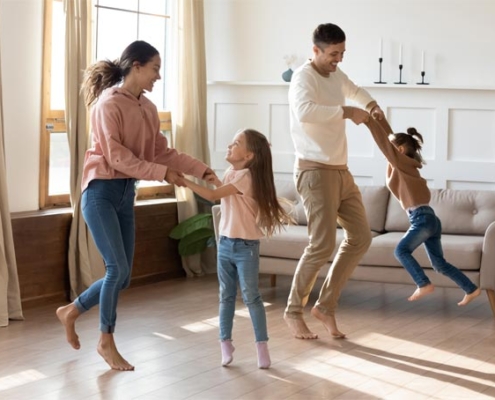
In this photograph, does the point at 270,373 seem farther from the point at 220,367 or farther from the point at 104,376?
the point at 104,376

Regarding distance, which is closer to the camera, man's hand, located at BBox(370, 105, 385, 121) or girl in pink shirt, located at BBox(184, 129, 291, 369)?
girl in pink shirt, located at BBox(184, 129, 291, 369)

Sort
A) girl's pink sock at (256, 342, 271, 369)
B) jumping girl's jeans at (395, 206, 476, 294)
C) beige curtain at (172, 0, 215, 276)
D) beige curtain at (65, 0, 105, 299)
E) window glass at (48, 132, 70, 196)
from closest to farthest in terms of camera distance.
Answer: girl's pink sock at (256, 342, 271, 369)
jumping girl's jeans at (395, 206, 476, 294)
beige curtain at (65, 0, 105, 299)
window glass at (48, 132, 70, 196)
beige curtain at (172, 0, 215, 276)

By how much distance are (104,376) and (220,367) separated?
54 cm

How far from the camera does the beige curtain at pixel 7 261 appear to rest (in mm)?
5406

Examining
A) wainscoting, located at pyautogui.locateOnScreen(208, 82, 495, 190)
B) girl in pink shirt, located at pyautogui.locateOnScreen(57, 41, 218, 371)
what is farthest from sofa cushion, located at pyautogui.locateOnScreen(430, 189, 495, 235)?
girl in pink shirt, located at pyautogui.locateOnScreen(57, 41, 218, 371)

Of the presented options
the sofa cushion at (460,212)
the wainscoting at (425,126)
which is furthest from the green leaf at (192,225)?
the sofa cushion at (460,212)

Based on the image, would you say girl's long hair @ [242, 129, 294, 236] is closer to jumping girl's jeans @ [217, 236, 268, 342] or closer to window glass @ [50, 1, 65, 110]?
jumping girl's jeans @ [217, 236, 268, 342]

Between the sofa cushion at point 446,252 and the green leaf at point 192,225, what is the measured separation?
1426mm

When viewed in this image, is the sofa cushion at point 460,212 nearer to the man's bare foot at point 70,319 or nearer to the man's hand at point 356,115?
the man's hand at point 356,115

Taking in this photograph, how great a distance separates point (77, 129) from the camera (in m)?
6.10

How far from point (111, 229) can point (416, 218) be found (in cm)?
190

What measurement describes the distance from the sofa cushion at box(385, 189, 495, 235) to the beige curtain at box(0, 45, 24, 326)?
2464 millimetres

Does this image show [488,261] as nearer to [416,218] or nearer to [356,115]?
[416,218]

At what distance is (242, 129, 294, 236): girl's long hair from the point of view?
427 centimetres
